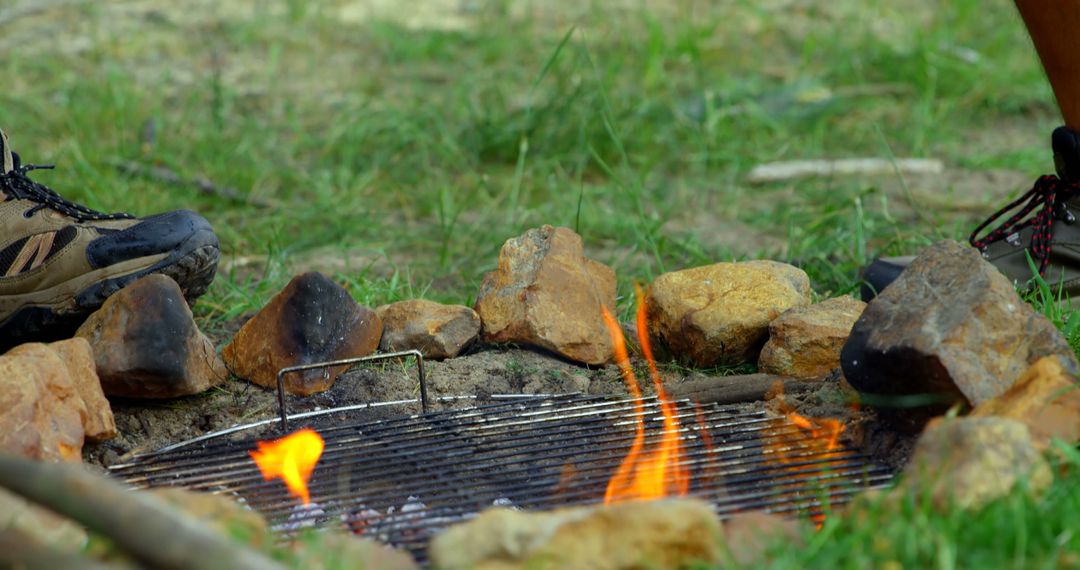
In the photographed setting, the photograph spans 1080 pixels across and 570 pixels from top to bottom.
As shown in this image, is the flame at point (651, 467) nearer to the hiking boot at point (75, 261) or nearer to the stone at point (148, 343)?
the stone at point (148, 343)

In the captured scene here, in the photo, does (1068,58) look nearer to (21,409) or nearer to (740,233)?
(740,233)

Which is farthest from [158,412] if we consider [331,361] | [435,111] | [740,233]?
[435,111]

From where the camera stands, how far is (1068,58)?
106 inches

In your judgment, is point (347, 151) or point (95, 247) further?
point (347, 151)

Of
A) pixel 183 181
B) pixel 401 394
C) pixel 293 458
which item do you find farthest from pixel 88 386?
pixel 183 181

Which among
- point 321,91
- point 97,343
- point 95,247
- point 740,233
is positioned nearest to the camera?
point 97,343

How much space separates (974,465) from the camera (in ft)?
5.58

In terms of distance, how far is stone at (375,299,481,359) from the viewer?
2637 mm

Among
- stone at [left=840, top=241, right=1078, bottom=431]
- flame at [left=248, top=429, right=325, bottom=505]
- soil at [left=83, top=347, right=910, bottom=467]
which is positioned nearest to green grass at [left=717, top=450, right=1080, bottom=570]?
stone at [left=840, top=241, right=1078, bottom=431]

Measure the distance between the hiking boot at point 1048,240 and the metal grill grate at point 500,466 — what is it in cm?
86

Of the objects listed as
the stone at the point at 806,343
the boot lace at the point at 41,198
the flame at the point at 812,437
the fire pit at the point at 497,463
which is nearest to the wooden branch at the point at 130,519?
the fire pit at the point at 497,463

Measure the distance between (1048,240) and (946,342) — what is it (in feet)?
3.27

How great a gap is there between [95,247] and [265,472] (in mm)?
859

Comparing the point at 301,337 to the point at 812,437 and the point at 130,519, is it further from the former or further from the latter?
the point at 130,519
